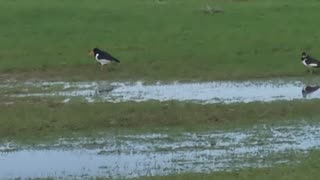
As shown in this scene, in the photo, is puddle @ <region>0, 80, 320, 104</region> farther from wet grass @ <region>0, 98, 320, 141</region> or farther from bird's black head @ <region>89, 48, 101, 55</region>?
bird's black head @ <region>89, 48, 101, 55</region>

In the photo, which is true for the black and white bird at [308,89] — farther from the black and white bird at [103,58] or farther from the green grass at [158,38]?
the black and white bird at [103,58]

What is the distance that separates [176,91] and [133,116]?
3.82m

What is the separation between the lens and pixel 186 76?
85.0 feet

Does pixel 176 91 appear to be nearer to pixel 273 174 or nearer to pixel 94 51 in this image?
pixel 94 51

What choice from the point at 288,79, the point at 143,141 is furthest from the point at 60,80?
the point at 143,141

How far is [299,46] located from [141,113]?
39.2 feet

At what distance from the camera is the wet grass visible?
1858 centimetres

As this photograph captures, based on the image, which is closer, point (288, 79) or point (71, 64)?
point (288, 79)

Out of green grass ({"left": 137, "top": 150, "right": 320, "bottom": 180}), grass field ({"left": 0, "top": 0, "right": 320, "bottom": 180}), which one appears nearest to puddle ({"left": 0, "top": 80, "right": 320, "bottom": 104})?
grass field ({"left": 0, "top": 0, "right": 320, "bottom": 180})

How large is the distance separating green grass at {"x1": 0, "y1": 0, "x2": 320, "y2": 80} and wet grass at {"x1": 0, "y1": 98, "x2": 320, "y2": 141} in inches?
208

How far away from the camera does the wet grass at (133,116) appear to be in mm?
18578

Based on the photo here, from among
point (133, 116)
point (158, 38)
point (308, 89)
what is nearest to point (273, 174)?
point (133, 116)

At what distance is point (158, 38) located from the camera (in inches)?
1251

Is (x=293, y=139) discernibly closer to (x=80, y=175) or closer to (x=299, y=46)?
(x=80, y=175)
